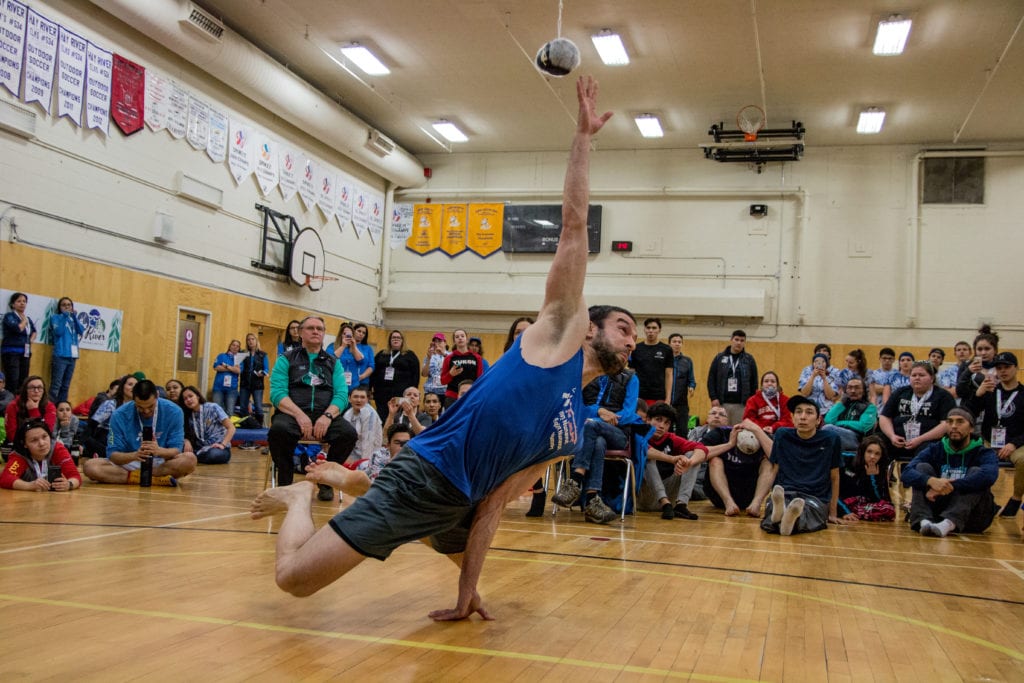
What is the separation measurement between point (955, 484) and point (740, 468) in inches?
75.1

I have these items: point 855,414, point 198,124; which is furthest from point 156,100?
point 855,414

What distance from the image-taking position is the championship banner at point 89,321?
10712mm

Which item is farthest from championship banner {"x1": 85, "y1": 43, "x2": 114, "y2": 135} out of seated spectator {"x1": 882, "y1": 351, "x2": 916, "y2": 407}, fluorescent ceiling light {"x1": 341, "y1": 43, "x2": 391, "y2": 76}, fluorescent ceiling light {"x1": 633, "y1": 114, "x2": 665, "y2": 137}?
seated spectator {"x1": 882, "y1": 351, "x2": 916, "y2": 407}

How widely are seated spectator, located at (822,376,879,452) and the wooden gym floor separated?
8.78ft

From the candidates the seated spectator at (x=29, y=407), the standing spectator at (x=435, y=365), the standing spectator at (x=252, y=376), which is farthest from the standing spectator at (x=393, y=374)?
the seated spectator at (x=29, y=407)

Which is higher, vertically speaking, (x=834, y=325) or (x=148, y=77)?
(x=148, y=77)

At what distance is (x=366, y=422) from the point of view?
8984 mm

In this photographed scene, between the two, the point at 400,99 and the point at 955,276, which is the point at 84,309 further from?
the point at 955,276

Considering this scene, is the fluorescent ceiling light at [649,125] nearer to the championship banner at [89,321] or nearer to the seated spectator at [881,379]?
the seated spectator at [881,379]

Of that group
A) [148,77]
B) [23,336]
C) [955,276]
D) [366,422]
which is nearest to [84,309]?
[23,336]

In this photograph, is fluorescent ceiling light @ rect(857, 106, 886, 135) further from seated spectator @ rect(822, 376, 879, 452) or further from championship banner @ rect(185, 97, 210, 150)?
championship banner @ rect(185, 97, 210, 150)

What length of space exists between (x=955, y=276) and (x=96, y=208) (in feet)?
49.8

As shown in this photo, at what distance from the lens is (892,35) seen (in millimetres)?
12438

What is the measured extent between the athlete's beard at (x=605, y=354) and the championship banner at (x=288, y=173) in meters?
13.3
